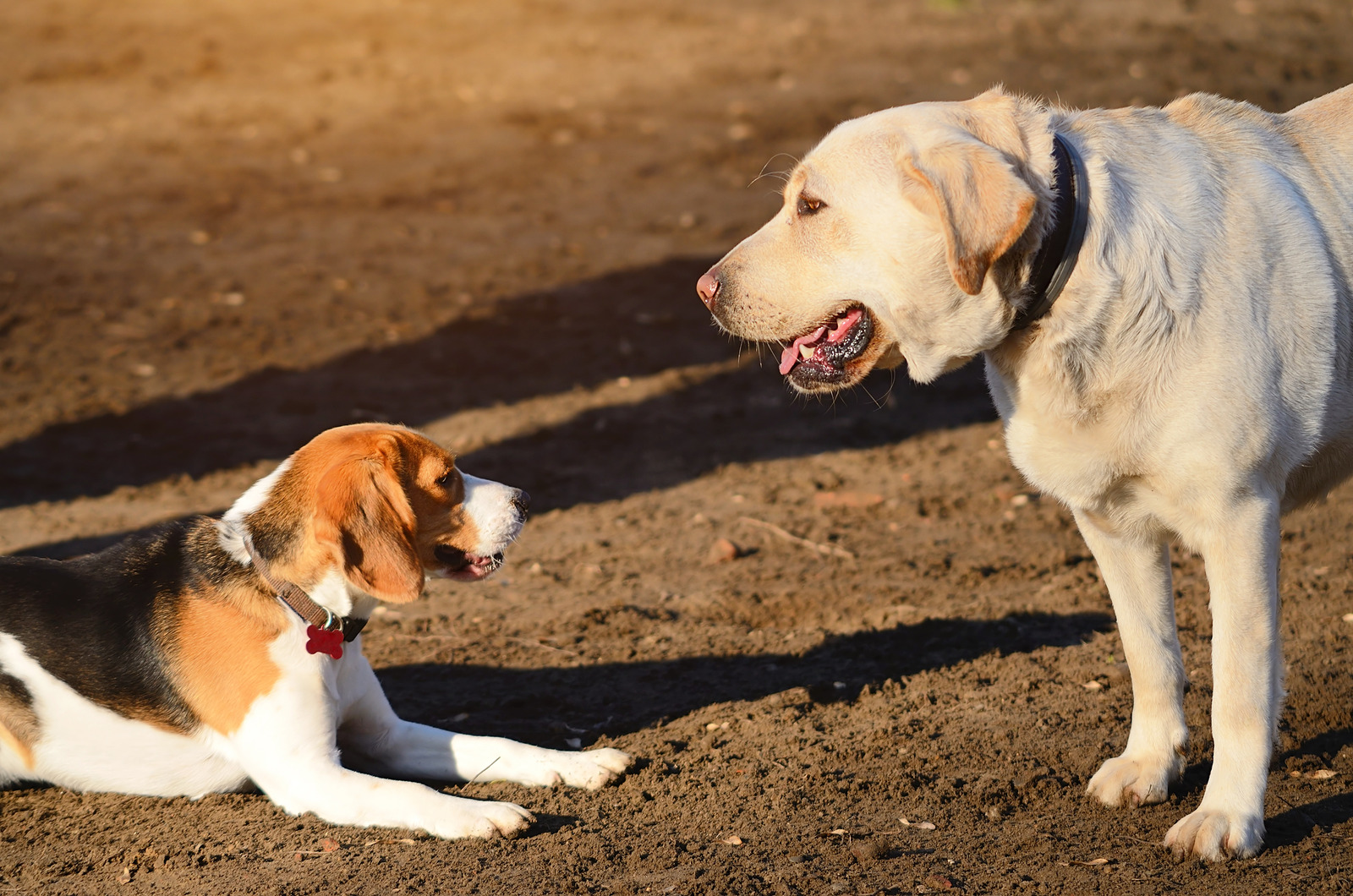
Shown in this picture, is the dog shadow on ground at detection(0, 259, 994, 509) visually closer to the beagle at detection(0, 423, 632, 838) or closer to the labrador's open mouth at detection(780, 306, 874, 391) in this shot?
the beagle at detection(0, 423, 632, 838)

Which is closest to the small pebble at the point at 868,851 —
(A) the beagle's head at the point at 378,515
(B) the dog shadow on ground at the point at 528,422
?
(A) the beagle's head at the point at 378,515

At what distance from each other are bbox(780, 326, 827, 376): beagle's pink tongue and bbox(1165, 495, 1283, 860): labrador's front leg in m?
1.35

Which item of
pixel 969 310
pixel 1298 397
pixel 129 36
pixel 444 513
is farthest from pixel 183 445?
pixel 129 36

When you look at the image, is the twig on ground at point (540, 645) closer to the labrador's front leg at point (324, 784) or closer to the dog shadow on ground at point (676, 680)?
the dog shadow on ground at point (676, 680)

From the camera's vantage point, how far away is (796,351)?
425 cm

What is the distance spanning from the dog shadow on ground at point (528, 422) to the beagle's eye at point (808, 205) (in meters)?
4.09

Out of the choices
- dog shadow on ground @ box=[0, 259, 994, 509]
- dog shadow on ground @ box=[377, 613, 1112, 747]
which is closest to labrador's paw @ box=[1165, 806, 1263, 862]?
dog shadow on ground @ box=[377, 613, 1112, 747]

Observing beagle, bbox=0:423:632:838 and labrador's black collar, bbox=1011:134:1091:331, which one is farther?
beagle, bbox=0:423:632:838

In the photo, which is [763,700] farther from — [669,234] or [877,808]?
[669,234]

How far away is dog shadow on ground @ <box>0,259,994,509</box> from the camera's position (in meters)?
8.41

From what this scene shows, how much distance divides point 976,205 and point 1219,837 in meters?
2.05

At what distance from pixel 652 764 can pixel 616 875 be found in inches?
30.1

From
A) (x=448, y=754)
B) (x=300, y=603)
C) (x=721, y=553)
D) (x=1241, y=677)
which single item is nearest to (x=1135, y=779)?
(x=1241, y=677)

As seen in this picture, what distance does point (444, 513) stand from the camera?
15.1 feet
